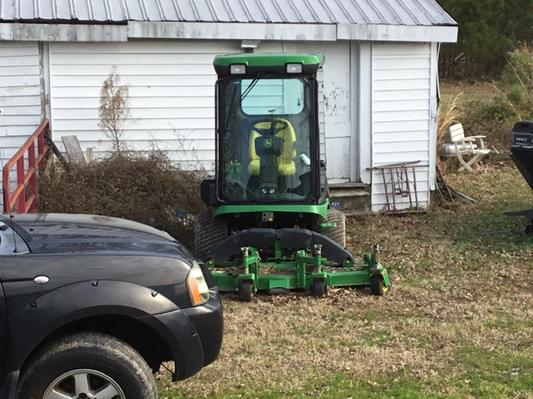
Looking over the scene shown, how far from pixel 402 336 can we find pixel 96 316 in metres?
3.00

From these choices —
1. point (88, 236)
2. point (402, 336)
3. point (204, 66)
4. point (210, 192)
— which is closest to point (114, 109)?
point (204, 66)

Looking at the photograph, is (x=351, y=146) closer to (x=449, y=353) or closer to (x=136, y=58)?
(x=136, y=58)

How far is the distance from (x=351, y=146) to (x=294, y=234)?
4.97 m

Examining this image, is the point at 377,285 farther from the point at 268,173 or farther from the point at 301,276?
the point at 268,173

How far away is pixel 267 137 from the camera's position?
8.02m

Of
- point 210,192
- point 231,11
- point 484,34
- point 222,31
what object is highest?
point 484,34

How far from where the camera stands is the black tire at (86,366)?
403cm

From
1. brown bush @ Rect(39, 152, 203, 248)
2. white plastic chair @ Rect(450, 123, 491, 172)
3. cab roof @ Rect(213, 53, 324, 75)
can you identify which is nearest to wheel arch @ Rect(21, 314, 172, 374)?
cab roof @ Rect(213, 53, 324, 75)

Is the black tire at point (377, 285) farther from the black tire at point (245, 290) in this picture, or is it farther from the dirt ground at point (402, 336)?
the black tire at point (245, 290)

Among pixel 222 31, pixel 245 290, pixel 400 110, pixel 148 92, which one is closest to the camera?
pixel 245 290

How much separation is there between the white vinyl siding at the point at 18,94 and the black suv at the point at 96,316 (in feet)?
23.1

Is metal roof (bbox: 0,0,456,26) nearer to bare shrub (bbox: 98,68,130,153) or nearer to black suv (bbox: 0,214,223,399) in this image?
bare shrub (bbox: 98,68,130,153)

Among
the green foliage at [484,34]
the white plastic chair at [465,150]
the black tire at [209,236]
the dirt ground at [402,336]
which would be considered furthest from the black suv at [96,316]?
the green foliage at [484,34]

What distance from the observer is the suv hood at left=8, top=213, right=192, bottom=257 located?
170 inches
